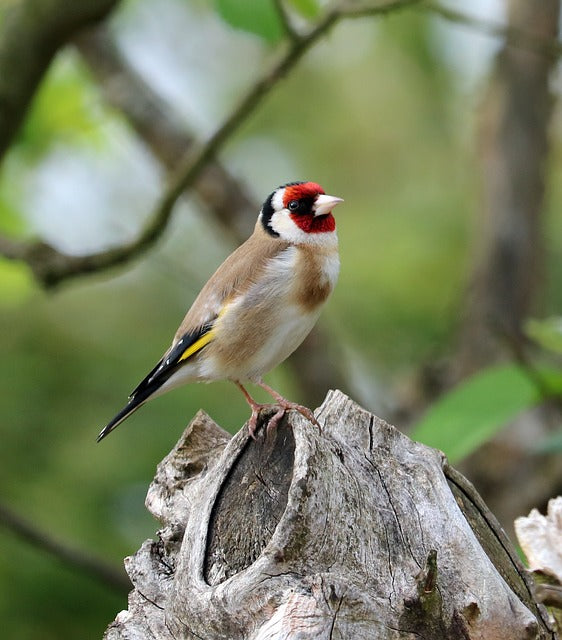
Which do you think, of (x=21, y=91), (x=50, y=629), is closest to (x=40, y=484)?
(x=50, y=629)

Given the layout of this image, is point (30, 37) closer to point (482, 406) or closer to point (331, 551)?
point (482, 406)

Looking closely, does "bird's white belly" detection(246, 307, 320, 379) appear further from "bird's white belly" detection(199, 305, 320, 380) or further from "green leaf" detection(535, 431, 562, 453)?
"green leaf" detection(535, 431, 562, 453)

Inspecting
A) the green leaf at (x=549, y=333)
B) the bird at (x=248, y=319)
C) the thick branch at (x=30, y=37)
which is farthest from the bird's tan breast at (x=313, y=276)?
the thick branch at (x=30, y=37)

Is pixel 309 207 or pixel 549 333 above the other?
pixel 309 207

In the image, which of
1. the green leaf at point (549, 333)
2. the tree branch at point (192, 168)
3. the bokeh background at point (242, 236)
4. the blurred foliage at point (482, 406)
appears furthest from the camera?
the bokeh background at point (242, 236)

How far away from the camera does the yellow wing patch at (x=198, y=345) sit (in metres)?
4.34

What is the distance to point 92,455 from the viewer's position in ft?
19.9

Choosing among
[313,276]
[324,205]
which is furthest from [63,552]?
[324,205]

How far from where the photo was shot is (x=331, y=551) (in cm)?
276

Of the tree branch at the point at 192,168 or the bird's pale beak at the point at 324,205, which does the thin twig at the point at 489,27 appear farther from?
the bird's pale beak at the point at 324,205

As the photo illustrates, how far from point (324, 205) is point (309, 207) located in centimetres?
10

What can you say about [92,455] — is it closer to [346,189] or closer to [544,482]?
[544,482]

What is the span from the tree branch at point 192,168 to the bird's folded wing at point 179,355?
72 centimetres

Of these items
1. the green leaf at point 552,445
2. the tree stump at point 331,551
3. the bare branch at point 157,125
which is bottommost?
the tree stump at point 331,551
